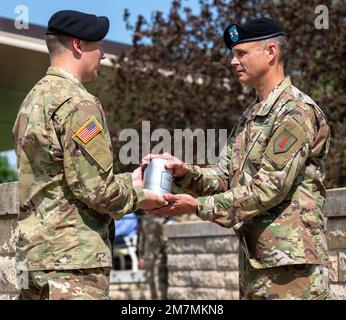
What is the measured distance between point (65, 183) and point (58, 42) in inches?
26.9

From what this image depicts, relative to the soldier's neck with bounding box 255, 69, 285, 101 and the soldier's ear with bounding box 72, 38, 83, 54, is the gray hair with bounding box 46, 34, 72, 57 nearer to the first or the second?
the soldier's ear with bounding box 72, 38, 83, 54

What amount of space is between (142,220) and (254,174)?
32.9 feet

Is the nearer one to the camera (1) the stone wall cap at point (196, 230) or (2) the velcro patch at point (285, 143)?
(2) the velcro patch at point (285, 143)

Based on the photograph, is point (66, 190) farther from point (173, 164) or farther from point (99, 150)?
point (173, 164)

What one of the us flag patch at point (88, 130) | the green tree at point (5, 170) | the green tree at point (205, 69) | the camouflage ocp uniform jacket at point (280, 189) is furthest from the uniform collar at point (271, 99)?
the green tree at point (5, 170)

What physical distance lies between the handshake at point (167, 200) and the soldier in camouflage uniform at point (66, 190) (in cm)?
19

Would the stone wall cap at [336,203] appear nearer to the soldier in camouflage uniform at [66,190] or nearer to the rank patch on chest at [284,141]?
the rank patch on chest at [284,141]

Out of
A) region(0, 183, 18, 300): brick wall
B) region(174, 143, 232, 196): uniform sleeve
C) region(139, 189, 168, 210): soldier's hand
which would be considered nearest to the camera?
region(139, 189, 168, 210): soldier's hand

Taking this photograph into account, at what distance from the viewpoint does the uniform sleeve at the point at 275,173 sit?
3725 millimetres

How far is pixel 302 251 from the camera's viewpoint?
3744 millimetres

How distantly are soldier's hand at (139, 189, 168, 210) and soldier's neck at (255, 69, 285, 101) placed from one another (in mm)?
767

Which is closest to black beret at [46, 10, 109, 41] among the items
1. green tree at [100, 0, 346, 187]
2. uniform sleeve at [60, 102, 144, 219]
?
uniform sleeve at [60, 102, 144, 219]

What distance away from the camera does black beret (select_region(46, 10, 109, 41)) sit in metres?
3.69

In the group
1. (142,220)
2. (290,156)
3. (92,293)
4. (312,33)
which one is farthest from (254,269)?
(142,220)
